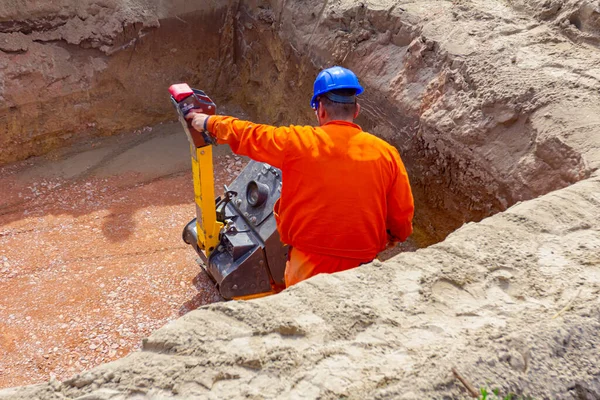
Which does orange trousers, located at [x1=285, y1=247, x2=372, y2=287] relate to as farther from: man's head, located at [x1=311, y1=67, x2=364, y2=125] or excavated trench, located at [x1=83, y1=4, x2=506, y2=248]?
excavated trench, located at [x1=83, y1=4, x2=506, y2=248]

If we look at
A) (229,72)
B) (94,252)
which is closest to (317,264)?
(94,252)

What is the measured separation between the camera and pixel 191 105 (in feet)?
11.9

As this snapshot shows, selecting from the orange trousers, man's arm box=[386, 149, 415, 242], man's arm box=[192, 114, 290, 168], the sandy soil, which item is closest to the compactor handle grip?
man's arm box=[192, 114, 290, 168]

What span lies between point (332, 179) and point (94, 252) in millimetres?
2928

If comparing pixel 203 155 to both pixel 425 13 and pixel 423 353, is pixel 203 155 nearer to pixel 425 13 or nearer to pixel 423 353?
pixel 423 353

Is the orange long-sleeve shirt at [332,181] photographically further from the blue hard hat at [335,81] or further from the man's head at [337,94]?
the blue hard hat at [335,81]

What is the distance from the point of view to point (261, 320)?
225 centimetres

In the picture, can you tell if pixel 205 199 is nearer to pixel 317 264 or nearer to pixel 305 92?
pixel 317 264

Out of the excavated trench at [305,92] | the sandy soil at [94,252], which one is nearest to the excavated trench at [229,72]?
the excavated trench at [305,92]

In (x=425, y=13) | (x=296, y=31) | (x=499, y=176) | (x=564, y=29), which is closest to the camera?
(x=499, y=176)

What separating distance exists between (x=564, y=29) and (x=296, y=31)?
2596 millimetres

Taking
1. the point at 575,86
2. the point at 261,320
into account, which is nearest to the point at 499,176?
the point at 575,86

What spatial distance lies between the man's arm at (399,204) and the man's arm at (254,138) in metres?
0.65

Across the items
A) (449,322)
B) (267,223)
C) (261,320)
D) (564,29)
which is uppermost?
(564,29)
